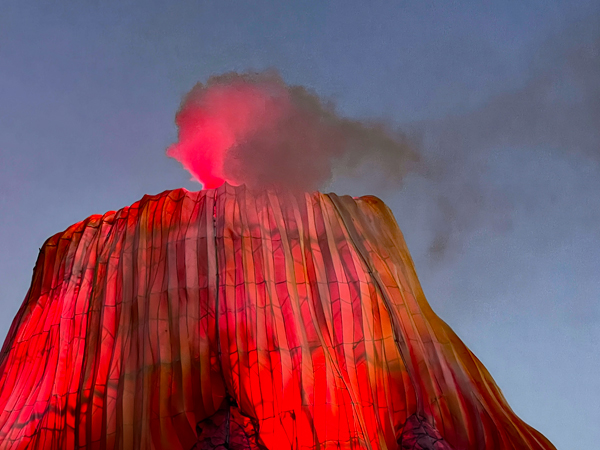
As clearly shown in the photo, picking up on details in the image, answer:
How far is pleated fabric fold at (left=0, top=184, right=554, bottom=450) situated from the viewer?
1045 centimetres

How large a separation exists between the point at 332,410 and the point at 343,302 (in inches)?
75.7

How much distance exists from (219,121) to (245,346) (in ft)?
17.7

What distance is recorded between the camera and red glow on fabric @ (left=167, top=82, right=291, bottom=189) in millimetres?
13508

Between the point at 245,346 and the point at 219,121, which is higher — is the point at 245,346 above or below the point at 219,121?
below

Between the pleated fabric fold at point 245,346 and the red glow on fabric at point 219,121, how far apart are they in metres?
1.49

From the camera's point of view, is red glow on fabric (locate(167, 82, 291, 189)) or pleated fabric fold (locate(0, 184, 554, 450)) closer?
pleated fabric fold (locate(0, 184, 554, 450))

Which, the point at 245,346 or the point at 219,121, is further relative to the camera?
the point at 219,121

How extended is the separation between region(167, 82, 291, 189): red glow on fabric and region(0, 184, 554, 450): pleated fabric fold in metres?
1.49

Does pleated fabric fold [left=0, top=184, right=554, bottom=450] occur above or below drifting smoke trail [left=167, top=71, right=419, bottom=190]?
below

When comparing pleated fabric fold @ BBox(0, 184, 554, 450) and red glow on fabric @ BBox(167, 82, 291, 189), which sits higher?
red glow on fabric @ BBox(167, 82, 291, 189)

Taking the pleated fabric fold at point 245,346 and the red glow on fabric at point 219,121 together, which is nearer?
the pleated fabric fold at point 245,346

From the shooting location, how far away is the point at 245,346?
421 inches

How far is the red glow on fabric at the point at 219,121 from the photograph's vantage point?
44.3 feet

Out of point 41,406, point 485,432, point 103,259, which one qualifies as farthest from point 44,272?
point 485,432
